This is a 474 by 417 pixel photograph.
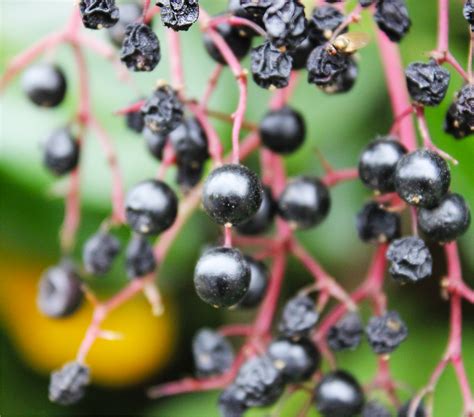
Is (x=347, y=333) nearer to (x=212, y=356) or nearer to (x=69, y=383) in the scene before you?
(x=212, y=356)

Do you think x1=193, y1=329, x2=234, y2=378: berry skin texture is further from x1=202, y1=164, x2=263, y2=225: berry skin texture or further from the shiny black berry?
x1=202, y1=164, x2=263, y2=225: berry skin texture

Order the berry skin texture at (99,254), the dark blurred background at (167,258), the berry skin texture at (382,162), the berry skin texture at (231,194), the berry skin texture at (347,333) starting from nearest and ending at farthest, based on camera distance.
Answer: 1. the berry skin texture at (231,194)
2. the berry skin texture at (382,162)
3. the berry skin texture at (347,333)
4. the berry skin texture at (99,254)
5. the dark blurred background at (167,258)

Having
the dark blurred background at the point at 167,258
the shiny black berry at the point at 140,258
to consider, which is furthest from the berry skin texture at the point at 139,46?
the dark blurred background at the point at 167,258

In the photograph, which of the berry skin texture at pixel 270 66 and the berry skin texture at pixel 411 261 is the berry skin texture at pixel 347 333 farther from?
the berry skin texture at pixel 270 66

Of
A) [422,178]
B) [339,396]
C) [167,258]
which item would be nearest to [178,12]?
[422,178]

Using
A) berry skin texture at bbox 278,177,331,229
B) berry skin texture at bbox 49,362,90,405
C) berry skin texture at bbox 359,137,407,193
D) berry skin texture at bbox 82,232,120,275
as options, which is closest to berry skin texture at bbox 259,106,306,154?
berry skin texture at bbox 278,177,331,229
